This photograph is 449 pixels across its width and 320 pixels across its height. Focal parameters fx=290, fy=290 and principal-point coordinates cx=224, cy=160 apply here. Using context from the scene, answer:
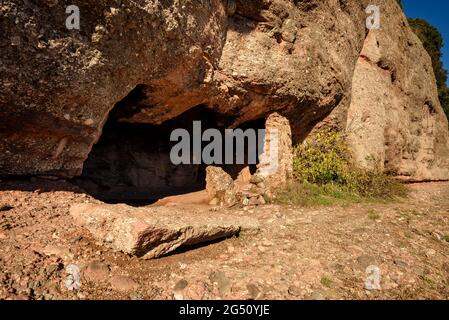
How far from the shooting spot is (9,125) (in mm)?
3156

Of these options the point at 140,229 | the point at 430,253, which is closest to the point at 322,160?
the point at 430,253

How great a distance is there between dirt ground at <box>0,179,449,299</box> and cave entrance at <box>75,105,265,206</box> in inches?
108

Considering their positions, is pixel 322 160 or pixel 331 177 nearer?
pixel 331 177

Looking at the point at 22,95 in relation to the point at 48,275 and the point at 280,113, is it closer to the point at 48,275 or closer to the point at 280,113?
the point at 48,275

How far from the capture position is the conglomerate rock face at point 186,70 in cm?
307

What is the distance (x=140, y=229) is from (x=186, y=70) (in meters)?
2.73

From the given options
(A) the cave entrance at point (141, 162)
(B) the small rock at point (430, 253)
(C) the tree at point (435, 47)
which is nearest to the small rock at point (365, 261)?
(B) the small rock at point (430, 253)

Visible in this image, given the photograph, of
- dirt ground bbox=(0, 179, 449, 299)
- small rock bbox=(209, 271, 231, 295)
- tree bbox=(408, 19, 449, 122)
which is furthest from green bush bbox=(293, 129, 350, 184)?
tree bbox=(408, 19, 449, 122)

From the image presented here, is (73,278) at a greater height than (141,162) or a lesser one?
lesser

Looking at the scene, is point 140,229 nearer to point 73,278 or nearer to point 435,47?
point 73,278

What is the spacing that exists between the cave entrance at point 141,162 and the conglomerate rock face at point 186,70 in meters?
1.01

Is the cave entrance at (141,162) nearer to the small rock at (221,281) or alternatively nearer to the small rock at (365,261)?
the small rock at (221,281)

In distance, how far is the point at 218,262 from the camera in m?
2.88
